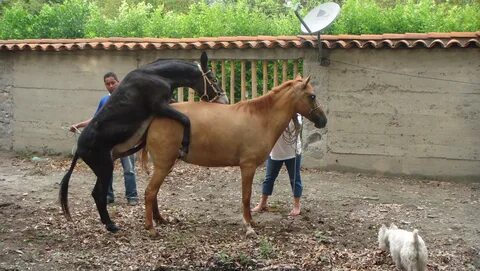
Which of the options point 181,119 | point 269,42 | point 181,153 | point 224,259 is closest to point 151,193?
point 181,153

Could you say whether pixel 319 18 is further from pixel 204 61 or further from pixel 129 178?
pixel 129 178

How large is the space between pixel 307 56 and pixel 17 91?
6531 millimetres

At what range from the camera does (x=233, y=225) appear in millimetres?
7449

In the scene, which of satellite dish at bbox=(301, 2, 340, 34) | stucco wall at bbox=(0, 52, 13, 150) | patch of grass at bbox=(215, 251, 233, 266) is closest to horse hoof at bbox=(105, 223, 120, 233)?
patch of grass at bbox=(215, 251, 233, 266)

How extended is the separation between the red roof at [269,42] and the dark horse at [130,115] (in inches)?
167

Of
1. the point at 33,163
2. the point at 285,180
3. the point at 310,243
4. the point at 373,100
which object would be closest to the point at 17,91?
the point at 33,163

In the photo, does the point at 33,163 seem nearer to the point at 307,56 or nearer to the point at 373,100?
the point at 307,56

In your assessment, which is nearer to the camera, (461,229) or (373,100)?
(461,229)

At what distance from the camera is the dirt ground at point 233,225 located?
6055 millimetres

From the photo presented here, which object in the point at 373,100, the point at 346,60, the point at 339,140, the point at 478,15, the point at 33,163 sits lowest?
the point at 33,163

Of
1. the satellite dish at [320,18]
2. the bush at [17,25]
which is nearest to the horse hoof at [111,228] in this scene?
the satellite dish at [320,18]

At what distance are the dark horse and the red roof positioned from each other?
4.25 meters

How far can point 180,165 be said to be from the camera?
11.5 metres

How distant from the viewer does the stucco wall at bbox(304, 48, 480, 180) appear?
10109 mm
